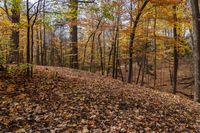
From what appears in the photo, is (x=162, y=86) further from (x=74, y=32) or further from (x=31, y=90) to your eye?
(x=31, y=90)

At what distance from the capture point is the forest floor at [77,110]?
5.04 meters

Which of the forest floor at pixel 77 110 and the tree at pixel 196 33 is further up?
the tree at pixel 196 33

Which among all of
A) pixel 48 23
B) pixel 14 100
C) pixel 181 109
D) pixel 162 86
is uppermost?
pixel 48 23

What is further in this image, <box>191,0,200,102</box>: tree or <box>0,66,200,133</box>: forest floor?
<box>191,0,200,102</box>: tree

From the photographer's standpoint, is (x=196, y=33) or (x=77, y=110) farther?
(x=196, y=33)

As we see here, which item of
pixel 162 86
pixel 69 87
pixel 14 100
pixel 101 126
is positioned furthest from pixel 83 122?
pixel 162 86

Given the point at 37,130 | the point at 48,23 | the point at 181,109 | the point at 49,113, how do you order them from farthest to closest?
the point at 48,23
the point at 181,109
the point at 49,113
the point at 37,130

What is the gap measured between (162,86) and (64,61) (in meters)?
13.0

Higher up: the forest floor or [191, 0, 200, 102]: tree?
[191, 0, 200, 102]: tree

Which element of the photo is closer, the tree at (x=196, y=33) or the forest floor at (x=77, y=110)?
the forest floor at (x=77, y=110)

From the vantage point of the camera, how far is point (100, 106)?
6.31 m

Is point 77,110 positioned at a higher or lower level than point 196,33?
lower

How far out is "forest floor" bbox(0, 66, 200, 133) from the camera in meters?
5.04

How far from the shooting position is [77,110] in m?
5.87
